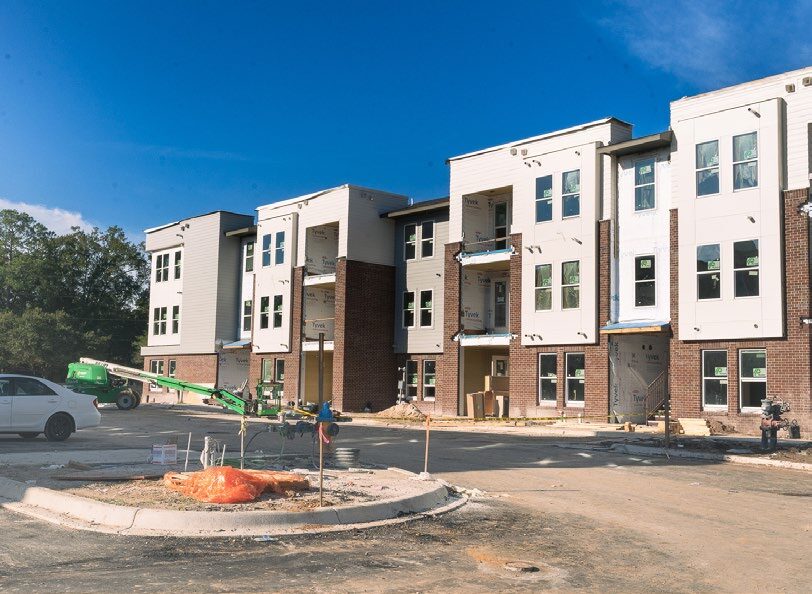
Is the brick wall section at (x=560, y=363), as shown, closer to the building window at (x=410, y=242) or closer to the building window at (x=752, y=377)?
the building window at (x=752, y=377)

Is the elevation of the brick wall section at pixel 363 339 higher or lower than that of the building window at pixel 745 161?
lower

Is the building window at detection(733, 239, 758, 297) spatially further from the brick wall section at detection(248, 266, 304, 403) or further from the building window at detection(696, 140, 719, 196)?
the brick wall section at detection(248, 266, 304, 403)

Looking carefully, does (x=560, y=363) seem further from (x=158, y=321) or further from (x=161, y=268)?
(x=161, y=268)

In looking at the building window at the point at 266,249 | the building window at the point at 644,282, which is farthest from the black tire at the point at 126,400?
the building window at the point at 644,282

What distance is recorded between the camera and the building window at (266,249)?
153 ft

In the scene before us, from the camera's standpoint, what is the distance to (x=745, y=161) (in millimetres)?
27312

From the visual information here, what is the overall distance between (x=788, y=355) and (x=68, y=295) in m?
66.6

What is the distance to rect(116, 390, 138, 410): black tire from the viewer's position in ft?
132

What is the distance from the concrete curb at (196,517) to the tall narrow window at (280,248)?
35075 mm

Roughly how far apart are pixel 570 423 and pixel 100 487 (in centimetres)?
2161

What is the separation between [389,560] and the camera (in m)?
7.91

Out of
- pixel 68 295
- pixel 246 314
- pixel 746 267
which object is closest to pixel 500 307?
pixel 746 267

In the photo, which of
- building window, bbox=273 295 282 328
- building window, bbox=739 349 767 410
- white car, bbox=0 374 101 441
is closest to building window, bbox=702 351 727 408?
building window, bbox=739 349 767 410

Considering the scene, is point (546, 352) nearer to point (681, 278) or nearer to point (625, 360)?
point (625, 360)
